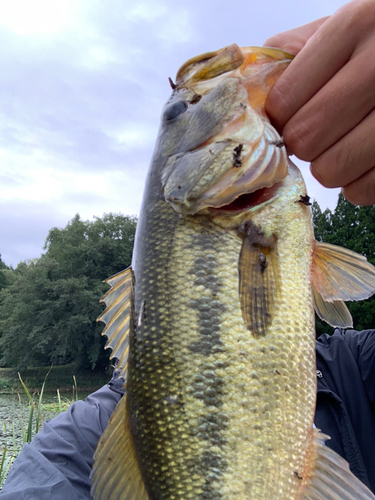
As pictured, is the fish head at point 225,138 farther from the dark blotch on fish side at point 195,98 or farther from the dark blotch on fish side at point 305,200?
the dark blotch on fish side at point 305,200

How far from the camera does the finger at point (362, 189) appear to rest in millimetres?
1545

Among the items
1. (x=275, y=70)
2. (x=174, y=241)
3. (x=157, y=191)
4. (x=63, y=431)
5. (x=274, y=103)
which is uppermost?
(x=275, y=70)

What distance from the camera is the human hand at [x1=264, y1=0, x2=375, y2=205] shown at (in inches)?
52.5

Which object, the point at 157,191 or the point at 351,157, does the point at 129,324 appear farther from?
the point at 351,157

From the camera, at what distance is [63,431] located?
2.70 m

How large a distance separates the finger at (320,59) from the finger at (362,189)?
391 millimetres

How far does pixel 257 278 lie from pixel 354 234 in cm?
2867

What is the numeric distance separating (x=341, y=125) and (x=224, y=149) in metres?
0.48

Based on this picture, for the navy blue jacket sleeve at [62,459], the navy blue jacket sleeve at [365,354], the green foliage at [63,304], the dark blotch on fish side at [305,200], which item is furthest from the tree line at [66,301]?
the dark blotch on fish side at [305,200]

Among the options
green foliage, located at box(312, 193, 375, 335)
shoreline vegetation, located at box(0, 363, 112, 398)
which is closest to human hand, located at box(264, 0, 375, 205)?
green foliage, located at box(312, 193, 375, 335)

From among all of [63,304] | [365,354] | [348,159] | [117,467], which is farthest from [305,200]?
[63,304]

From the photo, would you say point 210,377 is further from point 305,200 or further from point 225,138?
point 225,138

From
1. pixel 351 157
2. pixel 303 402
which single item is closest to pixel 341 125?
pixel 351 157

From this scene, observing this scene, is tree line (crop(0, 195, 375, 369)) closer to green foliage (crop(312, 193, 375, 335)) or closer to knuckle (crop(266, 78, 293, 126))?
green foliage (crop(312, 193, 375, 335))
